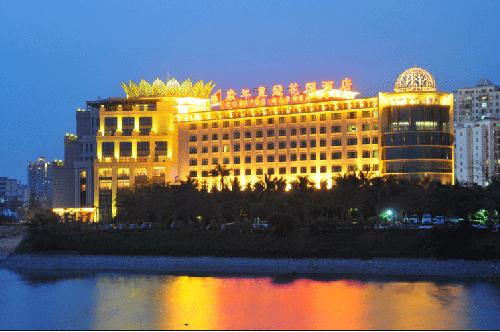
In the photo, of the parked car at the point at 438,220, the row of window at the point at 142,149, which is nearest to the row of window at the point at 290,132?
the row of window at the point at 142,149

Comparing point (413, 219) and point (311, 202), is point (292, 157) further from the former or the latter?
point (311, 202)

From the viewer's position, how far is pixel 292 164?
91.8m

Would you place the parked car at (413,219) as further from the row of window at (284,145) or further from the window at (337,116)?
the window at (337,116)

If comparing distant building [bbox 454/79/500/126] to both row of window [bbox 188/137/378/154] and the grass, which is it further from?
the grass

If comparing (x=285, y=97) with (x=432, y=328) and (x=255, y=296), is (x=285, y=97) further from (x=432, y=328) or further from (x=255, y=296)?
(x=432, y=328)

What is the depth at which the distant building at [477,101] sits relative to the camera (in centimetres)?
13638

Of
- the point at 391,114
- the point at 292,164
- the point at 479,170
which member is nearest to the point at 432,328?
the point at 391,114

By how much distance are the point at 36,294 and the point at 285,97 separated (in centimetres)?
4601

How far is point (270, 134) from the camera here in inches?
3666

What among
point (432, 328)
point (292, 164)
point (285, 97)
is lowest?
point (432, 328)

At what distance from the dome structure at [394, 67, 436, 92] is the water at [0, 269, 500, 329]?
120ft

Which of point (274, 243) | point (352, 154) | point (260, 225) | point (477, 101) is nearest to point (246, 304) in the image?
point (274, 243)

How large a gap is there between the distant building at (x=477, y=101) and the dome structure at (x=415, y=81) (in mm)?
50771

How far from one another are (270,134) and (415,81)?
17.2 meters
